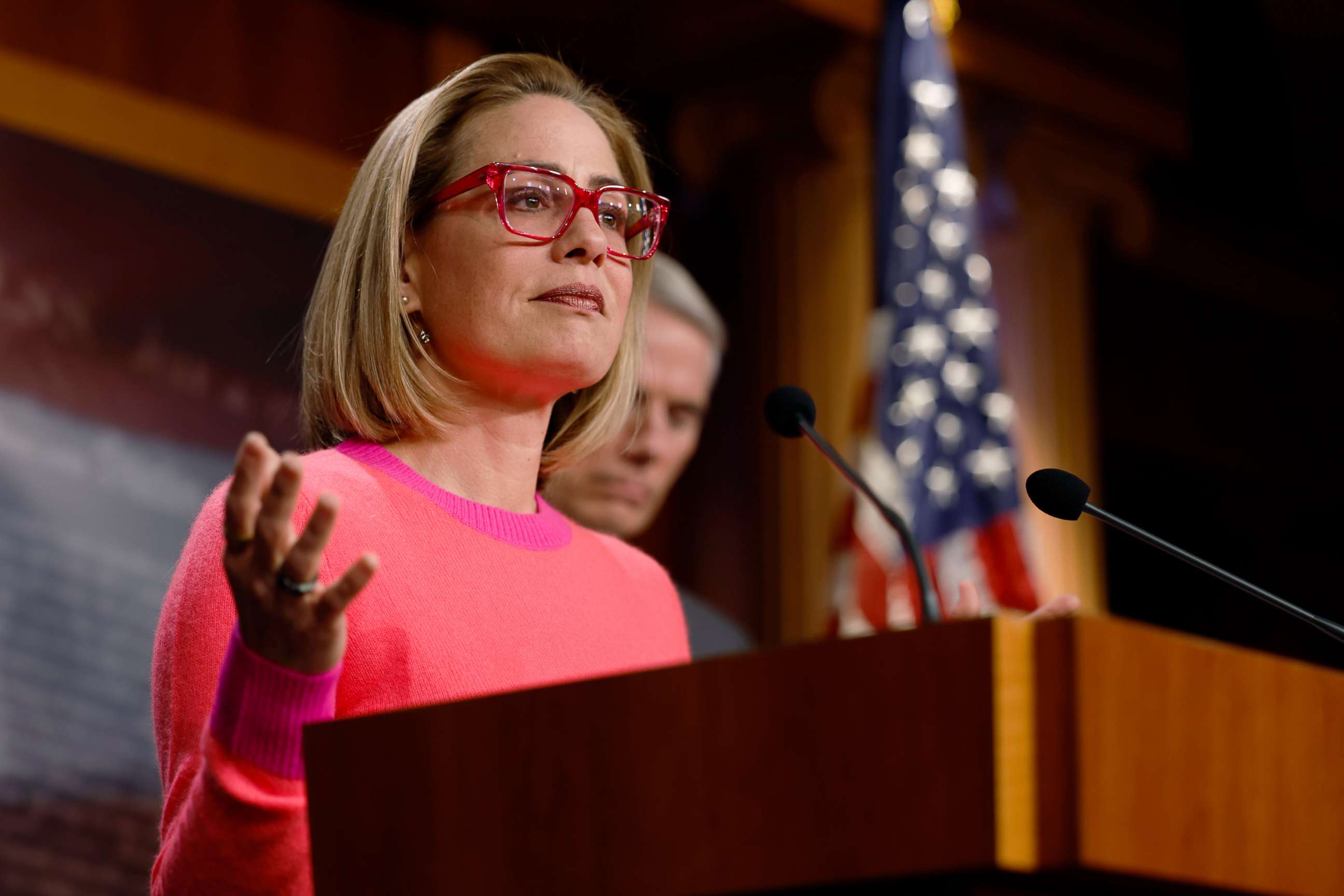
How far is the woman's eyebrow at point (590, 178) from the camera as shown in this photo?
174cm

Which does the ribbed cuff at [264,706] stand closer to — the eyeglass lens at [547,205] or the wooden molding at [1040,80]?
the eyeglass lens at [547,205]

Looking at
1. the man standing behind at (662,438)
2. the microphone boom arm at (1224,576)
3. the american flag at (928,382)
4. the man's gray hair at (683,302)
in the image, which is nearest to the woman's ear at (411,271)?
the microphone boom arm at (1224,576)

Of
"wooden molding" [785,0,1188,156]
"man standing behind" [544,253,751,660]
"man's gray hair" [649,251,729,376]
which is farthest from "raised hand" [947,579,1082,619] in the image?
"wooden molding" [785,0,1188,156]

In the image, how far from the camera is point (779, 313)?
17.0 ft

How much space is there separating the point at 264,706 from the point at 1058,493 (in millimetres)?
703

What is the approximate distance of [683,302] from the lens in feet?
11.1

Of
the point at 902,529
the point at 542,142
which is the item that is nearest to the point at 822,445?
the point at 902,529

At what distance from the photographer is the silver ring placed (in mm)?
1180

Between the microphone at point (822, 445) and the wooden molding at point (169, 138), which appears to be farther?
the wooden molding at point (169, 138)

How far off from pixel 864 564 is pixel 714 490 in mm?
692

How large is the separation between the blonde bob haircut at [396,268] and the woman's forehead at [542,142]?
20 millimetres

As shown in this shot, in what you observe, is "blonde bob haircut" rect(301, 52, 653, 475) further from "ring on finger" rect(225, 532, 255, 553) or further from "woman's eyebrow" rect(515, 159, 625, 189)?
"ring on finger" rect(225, 532, 255, 553)

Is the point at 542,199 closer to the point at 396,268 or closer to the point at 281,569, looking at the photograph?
the point at 396,268

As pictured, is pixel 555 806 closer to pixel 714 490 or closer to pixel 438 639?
pixel 438 639
